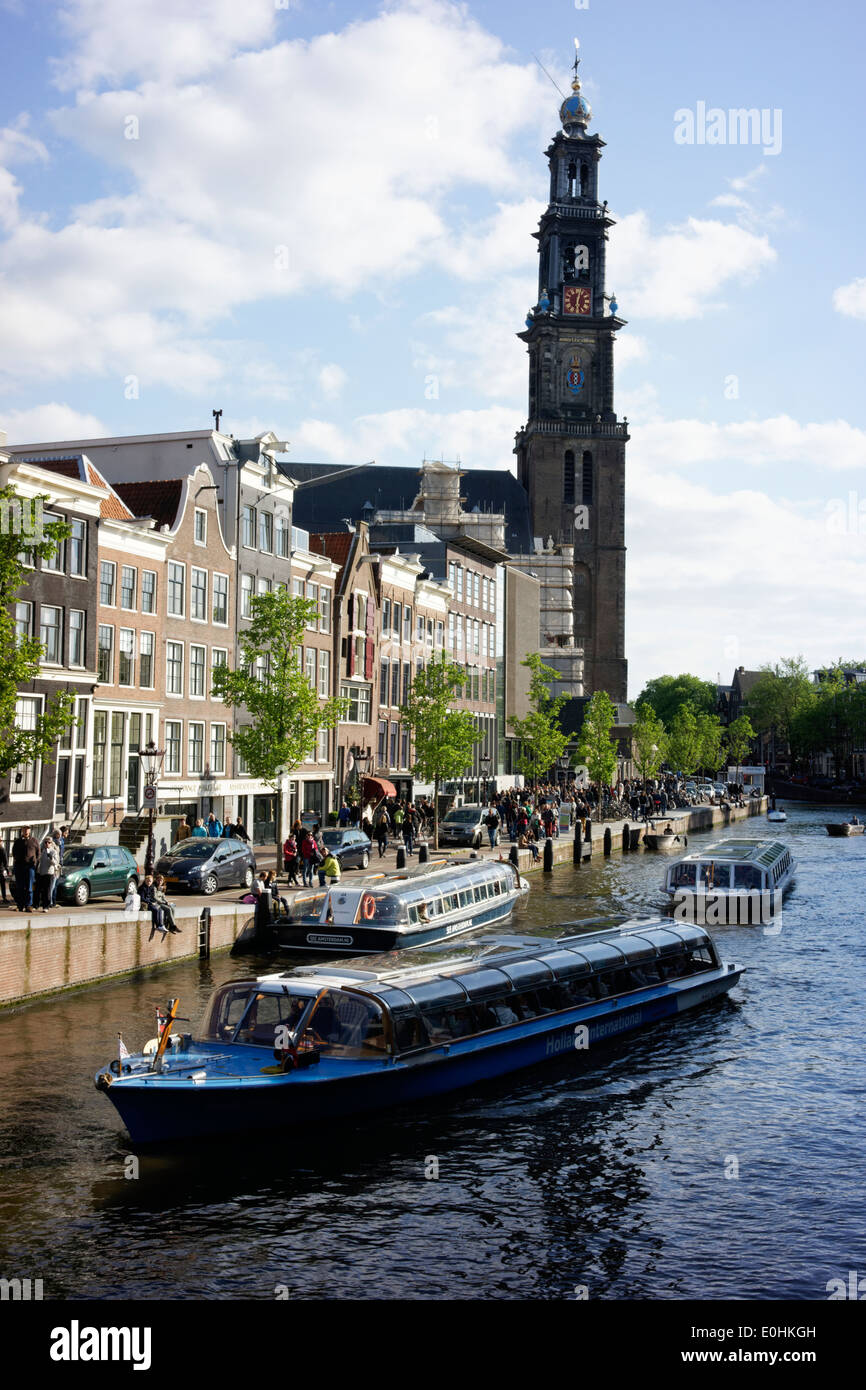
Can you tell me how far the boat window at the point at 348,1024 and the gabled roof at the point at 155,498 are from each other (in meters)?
33.7

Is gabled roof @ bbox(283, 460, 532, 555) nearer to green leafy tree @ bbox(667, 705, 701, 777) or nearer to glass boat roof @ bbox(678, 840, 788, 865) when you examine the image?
green leafy tree @ bbox(667, 705, 701, 777)

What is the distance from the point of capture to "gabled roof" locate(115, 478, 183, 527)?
169ft

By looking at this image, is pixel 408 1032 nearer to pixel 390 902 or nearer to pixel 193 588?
pixel 390 902

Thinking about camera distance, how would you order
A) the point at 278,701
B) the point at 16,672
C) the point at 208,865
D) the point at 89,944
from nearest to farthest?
the point at 89,944, the point at 16,672, the point at 208,865, the point at 278,701

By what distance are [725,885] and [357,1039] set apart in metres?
28.0

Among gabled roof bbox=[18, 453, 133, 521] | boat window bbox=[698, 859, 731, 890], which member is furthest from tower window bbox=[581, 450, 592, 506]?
boat window bbox=[698, 859, 731, 890]

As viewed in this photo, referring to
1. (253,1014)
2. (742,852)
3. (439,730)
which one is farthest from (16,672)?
(439,730)

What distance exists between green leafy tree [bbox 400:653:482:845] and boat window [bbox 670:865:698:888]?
18609 millimetres

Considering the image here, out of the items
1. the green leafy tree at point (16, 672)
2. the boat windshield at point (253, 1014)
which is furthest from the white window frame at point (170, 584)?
the boat windshield at point (253, 1014)

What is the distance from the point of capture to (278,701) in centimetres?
4703

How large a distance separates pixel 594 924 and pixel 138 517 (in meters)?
27.5

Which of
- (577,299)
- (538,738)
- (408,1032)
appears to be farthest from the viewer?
(577,299)

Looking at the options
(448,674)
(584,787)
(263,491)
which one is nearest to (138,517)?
(263,491)
